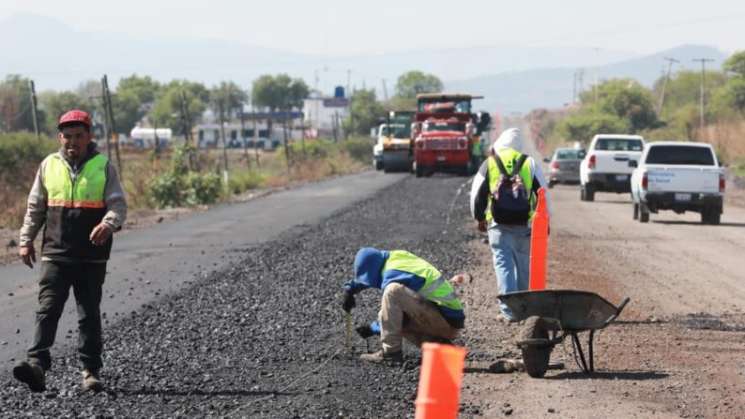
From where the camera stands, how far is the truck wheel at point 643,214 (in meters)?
28.9

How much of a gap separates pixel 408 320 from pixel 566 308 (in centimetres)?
120

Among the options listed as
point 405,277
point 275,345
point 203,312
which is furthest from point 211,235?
point 405,277

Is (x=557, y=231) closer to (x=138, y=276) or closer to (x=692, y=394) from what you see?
(x=138, y=276)

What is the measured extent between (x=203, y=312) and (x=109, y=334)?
163cm

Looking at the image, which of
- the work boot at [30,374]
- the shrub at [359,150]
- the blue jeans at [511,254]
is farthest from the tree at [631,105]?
the work boot at [30,374]

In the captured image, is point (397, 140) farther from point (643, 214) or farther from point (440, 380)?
point (440, 380)

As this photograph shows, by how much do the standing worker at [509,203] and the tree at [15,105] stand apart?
268 ft

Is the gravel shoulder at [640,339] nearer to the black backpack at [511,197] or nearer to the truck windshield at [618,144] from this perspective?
the black backpack at [511,197]

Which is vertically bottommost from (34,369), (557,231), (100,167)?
(557,231)

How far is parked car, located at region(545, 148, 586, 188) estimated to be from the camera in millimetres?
46875

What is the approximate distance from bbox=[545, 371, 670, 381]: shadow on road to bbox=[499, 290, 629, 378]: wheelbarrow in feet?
0.30

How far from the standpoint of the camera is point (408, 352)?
11.4 metres

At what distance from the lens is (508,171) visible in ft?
39.0

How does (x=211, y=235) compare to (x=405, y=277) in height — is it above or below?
Answer: below
